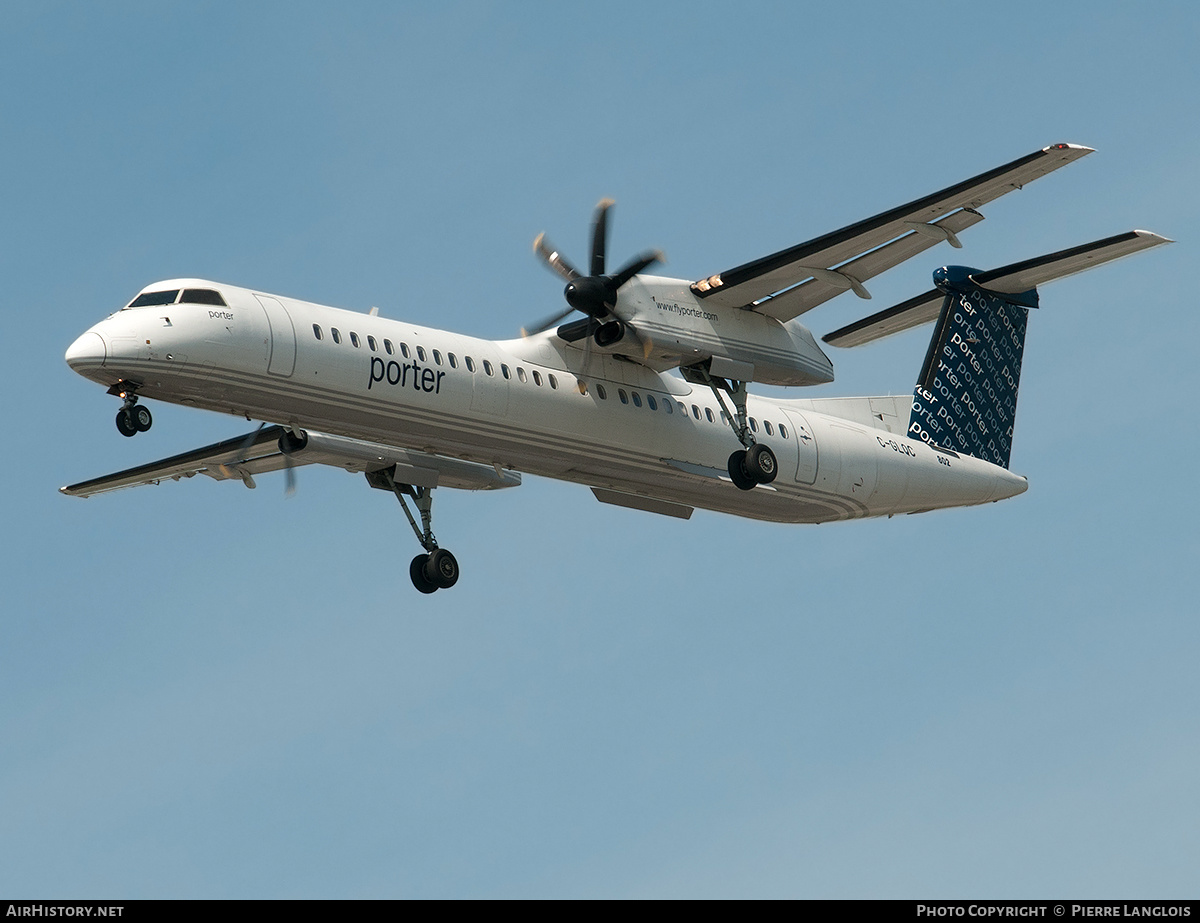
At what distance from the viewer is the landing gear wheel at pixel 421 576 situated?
22672 millimetres

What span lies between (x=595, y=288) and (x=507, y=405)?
6.60ft

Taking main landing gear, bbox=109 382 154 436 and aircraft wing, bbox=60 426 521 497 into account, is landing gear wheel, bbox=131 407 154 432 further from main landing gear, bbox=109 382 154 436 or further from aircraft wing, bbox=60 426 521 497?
aircraft wing, bbox=60 426 521 497

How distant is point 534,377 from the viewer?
2058 centimetres

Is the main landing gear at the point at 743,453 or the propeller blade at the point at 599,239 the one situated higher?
the propeller blade at the point at 599,239

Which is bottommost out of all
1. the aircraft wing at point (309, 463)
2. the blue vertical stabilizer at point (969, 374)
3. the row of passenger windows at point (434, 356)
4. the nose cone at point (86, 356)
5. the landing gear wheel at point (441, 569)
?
the nose cone at point (86, 356)

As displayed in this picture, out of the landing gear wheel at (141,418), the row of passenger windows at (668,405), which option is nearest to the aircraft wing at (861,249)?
the row of passenger windows at (668,405)

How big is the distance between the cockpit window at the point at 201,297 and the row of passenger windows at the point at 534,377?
3.86 ft

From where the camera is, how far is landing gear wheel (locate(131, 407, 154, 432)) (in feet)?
58.1

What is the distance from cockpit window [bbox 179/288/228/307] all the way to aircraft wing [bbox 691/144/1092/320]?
6.69 metres

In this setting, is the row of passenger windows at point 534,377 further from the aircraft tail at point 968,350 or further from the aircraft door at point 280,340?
the aircraft tail at point 968,350

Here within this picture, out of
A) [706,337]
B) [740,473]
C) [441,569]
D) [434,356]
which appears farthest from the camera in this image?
[441,569]

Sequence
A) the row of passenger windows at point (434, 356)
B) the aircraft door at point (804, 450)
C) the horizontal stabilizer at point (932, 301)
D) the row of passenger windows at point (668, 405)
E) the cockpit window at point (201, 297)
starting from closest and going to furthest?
the cockpit window at point (201, 297), the row of passenger windows at point (434, 356), the row of passenger windows at point (668, 405), the aircraft door at point (804, 450), the horizontal stabilizer at point (932, 301)

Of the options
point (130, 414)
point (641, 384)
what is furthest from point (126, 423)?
point (641, 384)

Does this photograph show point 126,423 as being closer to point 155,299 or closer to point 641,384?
point 155,299
